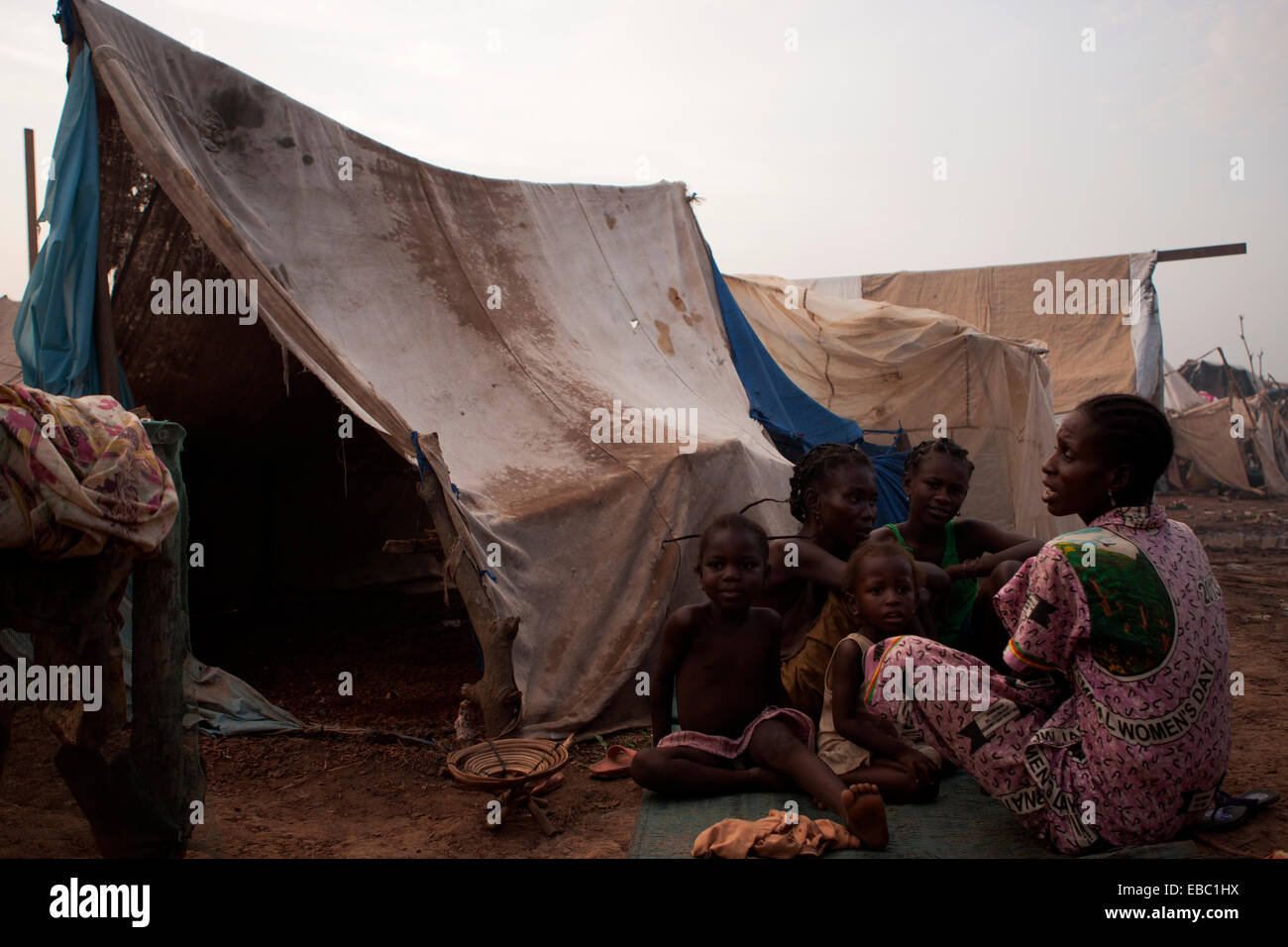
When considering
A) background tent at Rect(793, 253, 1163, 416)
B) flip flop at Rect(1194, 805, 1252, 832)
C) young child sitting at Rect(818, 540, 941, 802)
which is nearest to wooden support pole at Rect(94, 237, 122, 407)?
young child sitting at Rect(818, 540, 941, 802)

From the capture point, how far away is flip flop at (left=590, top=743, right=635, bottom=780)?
10.5ft

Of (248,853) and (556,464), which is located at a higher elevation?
(556,464)

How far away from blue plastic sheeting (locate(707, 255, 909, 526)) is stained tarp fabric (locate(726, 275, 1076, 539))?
1680mm

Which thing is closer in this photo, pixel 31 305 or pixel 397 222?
pixel 31 305

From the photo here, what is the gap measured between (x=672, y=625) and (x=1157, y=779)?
4.53 feet

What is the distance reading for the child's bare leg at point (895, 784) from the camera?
2.43 m

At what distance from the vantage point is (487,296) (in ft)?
16.1

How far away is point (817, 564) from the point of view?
2975 millimetres

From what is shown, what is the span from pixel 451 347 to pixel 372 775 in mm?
2270

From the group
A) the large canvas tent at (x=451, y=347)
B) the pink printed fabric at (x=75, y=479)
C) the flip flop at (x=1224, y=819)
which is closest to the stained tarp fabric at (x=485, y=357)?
the large canvas tent at (x=451, y=347)
